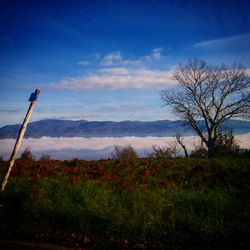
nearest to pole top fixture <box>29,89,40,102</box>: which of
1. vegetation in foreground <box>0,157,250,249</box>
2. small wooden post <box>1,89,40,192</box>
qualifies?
small wooden post <box>1,89,40,192</box>

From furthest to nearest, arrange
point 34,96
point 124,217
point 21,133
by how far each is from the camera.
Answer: point 34,96
point 21,133
point 124,217

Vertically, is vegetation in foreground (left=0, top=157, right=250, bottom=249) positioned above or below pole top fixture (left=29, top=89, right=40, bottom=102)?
below

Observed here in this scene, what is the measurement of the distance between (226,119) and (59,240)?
3331 centimetres

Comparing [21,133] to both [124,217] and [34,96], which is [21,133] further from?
[124,217]

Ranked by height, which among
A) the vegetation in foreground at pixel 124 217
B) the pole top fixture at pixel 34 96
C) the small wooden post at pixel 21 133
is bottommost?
the vegetation in foreground at pixel 124 217

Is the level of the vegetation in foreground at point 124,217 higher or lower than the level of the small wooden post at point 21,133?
lower

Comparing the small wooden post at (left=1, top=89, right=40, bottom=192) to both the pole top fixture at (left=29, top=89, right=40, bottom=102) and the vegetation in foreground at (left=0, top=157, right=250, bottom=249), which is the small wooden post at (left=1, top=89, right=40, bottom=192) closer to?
the pole top fixture at (left=29, top=89, right=40, bottom=102)

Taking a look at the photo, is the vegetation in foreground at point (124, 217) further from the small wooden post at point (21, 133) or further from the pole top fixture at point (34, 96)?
the pole top fixture at point (34, 96)

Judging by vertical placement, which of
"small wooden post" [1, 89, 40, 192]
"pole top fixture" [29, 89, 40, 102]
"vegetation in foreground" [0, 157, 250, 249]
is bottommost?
"vegetation in foreground" [0, 157, 250, 249]

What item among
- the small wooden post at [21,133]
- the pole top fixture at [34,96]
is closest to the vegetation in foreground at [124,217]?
the small wooden post at [21,133]

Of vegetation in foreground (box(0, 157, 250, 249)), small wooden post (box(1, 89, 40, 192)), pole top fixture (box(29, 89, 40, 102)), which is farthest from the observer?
pole top fixture (box(29, 89, 40, 102))

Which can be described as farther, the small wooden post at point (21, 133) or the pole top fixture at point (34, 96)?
the pole top fixture at point (34, 96)

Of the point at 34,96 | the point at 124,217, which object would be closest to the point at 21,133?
the point at 34,96

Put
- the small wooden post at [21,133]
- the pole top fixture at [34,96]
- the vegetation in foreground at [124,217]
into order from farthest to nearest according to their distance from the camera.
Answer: the pole top fixture at [34,96] → the small wooden post at [21,133] → the vegetation in foreground at [124,217]
